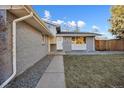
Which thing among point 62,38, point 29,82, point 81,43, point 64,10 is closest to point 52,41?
point 62,38

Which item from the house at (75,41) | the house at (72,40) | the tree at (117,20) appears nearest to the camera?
the tree at (117,20)

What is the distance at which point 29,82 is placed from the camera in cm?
524

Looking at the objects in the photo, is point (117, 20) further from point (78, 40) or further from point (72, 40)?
point (72, 40)

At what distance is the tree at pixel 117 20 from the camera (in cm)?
1904

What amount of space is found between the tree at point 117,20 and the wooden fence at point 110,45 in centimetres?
142

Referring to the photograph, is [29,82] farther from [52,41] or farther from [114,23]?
[114,23]

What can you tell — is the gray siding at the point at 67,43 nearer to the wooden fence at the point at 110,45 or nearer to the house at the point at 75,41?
the house at the point at 75,41

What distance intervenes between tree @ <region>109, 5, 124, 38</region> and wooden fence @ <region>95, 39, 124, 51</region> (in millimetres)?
1421

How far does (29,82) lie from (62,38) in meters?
16.7

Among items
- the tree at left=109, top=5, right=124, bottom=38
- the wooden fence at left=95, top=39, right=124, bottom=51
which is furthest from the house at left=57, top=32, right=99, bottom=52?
the tree at left=109, top=5, right=124, bottom=38

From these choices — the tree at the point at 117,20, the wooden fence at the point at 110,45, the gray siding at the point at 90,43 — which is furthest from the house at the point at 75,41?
the tree at the point at 117,20

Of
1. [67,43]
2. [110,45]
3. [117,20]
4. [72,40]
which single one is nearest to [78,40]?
[72,40]

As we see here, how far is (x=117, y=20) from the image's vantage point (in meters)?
19.5

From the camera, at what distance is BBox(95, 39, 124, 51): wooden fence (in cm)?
2221
